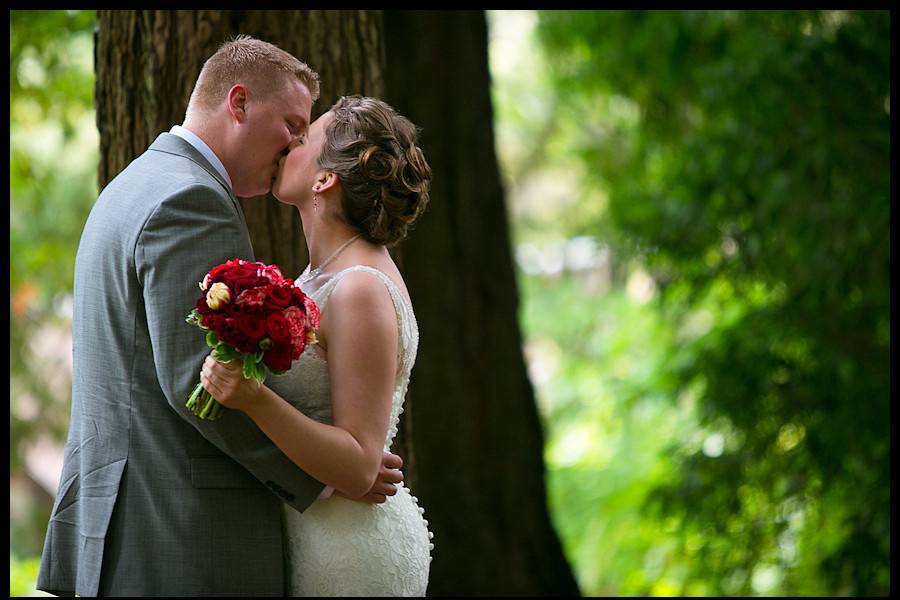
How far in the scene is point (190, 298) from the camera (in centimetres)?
247

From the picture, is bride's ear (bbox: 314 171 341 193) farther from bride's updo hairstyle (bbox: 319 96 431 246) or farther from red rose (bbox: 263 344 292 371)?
red rose (bbox: 263 344 292 371)

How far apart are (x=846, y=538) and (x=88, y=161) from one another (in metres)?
8.12

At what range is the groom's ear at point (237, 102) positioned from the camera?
9.09 feet

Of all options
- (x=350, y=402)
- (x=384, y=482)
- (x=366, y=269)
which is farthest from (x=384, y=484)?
(x=366, y=269)

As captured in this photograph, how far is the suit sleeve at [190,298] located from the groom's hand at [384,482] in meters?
0.19

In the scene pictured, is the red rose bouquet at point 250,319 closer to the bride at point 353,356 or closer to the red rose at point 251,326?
the red rose at point 251,326

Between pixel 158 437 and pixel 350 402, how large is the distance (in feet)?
1.48

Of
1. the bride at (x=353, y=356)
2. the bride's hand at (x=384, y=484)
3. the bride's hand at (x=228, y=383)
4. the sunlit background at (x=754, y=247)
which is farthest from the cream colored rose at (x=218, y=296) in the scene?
the sunlit background at (x=754, y=247)

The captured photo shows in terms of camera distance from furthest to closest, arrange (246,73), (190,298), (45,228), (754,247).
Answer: (45,228) → (754,247) → (246,73) → (190,298)

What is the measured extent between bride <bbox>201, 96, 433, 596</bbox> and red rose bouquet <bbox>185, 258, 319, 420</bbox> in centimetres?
13

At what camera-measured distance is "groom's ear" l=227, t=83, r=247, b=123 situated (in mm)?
2771

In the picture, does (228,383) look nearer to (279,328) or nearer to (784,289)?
(279,328)
